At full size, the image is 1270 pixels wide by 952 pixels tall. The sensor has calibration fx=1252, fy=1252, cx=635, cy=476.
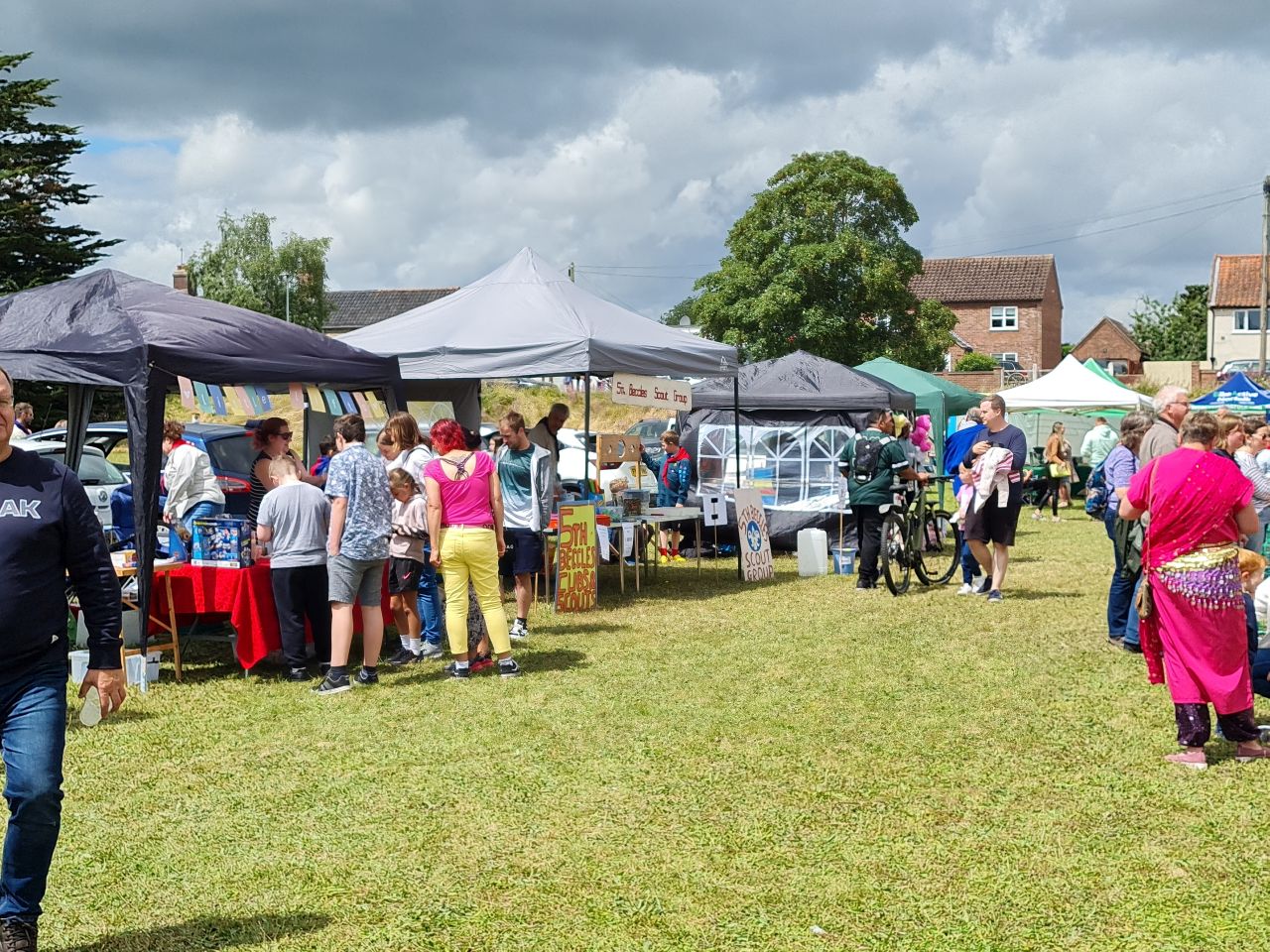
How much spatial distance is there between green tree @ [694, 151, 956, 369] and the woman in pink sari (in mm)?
30292

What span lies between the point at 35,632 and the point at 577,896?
198 centimetres

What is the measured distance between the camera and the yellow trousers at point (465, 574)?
7715 mm

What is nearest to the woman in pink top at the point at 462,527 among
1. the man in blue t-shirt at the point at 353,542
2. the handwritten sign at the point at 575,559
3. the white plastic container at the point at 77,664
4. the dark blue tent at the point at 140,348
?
the man in blue t-shirt at the point at 353,542

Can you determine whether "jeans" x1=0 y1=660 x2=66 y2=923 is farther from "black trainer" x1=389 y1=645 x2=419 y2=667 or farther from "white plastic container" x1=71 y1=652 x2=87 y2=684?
"black trainer" x1=389 y1=645 x2=419 y2=667

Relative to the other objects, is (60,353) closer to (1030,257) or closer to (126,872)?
(126,872)

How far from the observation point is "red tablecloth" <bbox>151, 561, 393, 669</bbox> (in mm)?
8102

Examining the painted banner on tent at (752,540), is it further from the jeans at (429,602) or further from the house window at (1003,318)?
the house window at (1003,318)

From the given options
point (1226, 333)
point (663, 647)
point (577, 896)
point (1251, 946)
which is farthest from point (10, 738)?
point (1226, 333)

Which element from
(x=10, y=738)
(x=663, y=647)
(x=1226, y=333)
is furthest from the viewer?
(x=1226, y=333)

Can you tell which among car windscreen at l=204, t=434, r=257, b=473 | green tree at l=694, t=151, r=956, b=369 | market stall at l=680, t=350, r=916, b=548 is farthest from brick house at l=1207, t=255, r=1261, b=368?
car windscreen at l=204, t=434, r=257, b=473

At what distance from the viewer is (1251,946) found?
3.87 meters

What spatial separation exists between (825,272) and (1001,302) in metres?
30.4

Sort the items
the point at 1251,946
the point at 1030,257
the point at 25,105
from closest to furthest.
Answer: the point at 1251,946, the point at 25,105, the point at 1030,257

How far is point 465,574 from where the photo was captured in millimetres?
7812
